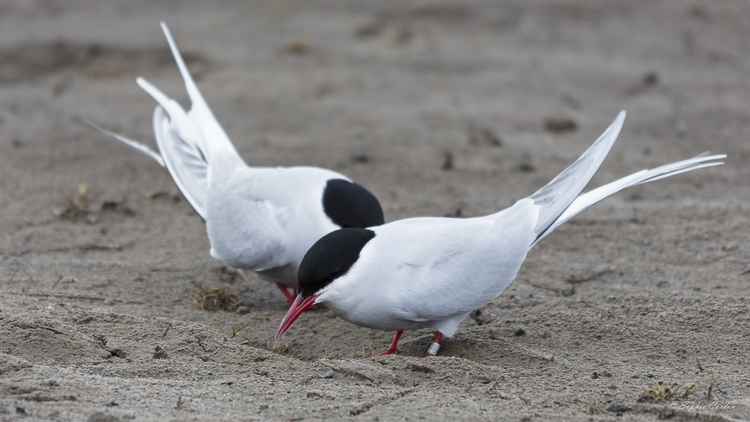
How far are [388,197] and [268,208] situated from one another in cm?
152

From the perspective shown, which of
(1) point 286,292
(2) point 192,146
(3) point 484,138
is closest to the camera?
(1) point 286,292

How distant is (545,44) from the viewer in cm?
841

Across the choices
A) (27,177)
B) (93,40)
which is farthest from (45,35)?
(27,177)

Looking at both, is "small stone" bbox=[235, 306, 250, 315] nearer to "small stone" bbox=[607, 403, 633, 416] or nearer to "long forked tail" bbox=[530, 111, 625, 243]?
"long forked tail" bbox=[530, 111, 625, 243]

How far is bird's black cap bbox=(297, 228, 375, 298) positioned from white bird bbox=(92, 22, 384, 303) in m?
0.48

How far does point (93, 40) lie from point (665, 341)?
23.7ft

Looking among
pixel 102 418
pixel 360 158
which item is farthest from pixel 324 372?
pixel 360 158

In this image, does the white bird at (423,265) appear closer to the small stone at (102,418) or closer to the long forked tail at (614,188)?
the long forked tail at (614,188)

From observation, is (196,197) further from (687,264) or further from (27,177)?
(687,264)

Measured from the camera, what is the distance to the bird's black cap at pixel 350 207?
3436mm

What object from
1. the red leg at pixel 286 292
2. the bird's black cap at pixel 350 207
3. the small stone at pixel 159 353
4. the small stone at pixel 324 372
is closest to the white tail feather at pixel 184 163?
the red leg at pixel 286 292

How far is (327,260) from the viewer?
2859 millimetres

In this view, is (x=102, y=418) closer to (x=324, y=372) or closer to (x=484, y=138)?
(x=324, y=372)

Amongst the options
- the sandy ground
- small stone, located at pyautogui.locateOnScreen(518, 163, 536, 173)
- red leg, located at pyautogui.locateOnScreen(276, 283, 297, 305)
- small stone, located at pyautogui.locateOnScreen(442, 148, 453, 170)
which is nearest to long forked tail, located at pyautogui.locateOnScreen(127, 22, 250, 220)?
the sandy ground
